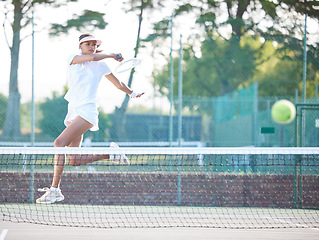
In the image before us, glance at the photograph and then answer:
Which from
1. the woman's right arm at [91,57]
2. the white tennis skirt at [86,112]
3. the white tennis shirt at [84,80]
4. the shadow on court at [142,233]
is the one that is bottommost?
the shadow on court at [142,233]

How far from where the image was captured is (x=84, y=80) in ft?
20.6

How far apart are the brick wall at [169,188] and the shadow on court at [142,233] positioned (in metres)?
2.65

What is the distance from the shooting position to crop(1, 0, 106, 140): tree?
436 inches

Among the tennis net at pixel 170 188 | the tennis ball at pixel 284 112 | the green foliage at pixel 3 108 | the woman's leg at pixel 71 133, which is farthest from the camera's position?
the green foliage at pixel 3 108

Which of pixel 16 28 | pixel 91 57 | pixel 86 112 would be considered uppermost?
pixel 16 28

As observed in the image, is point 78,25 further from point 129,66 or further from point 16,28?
point 129,66

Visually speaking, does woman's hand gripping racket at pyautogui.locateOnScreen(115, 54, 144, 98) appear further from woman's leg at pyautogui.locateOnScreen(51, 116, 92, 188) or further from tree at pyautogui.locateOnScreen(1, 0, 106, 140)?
tree at pyautogui.locateOnScreen(1, 0, 106, 140)

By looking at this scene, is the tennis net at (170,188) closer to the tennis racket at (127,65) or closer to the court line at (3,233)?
the court line at (3,233)

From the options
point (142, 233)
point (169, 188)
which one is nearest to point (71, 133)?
point (142, 233)

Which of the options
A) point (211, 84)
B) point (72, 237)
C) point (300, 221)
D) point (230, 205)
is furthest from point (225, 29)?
point (211, 84)

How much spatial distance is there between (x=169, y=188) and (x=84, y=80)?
5.00 meters

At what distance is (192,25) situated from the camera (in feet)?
40.1

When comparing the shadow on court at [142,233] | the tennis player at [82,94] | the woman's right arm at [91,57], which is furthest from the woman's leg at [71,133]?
the shadow on court at [142,233]

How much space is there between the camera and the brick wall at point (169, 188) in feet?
35.7
